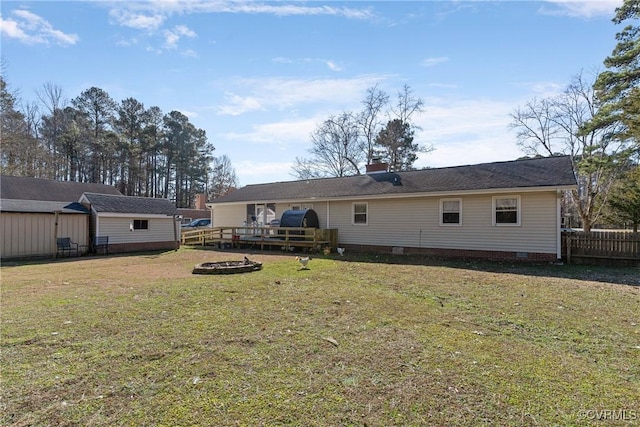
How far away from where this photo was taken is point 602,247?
1202 centimetres

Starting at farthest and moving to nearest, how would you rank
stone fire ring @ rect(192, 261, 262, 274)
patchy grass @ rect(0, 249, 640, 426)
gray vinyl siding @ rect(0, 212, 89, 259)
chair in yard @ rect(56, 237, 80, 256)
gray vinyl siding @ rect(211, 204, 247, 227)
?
gray vinyl siding @ rect(211, 204, 247, 227) → chair in yard @ rect(56, 237, 80, 256) → gray vinyl siding @ rect(0, 212, 89, 259) → stone fire ring @ rect(192, 261, 262, 274) → patchy grass @ rect(0, 249, 640, 426)

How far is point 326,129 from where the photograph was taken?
35.8 m

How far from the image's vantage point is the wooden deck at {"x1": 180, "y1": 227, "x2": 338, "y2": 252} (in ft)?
54.0

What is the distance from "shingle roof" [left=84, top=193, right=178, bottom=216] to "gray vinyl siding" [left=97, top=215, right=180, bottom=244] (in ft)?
1.22

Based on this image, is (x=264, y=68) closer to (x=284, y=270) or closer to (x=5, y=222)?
(x=284, y=270)

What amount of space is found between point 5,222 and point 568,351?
1896 centimetres

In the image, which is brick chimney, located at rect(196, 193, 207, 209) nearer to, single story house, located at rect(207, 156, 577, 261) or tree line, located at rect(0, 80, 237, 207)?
tree line, located at rect(0, 80, 237, 207)

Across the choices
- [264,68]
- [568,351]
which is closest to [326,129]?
[264,68]

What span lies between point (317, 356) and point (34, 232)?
54.8 ft

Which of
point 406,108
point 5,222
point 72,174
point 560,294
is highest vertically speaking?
point 406,108

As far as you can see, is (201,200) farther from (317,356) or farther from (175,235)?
(317,356)

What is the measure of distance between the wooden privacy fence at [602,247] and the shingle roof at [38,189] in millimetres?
32424

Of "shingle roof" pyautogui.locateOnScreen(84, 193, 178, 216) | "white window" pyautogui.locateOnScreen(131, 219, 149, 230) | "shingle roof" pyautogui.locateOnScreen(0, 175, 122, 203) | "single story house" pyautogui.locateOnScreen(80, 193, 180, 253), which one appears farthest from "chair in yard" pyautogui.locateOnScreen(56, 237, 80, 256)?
"shingle roof" pyautogui.locateOnScreen(0, 175, 122, 203)

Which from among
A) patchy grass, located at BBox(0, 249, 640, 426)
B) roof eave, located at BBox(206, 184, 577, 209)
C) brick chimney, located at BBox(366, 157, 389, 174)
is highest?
brick chimney, located at BBox(366, 157, 389, 174)
